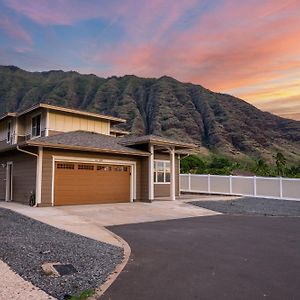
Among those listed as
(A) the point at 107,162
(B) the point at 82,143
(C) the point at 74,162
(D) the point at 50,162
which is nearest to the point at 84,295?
(D) the point at 50,162

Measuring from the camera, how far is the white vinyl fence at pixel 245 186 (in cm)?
2195

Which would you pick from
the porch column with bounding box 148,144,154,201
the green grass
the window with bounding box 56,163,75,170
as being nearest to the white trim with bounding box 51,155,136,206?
the window with bounding box 56,163,75,170

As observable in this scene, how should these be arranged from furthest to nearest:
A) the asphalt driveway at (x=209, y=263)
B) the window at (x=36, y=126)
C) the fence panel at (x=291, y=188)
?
the fence panel at (x=291, y=188) → the window at (x=36, y=126) → the asphalt driveway at (x=209, y=263)

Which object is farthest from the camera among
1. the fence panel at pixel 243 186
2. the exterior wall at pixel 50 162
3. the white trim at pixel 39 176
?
the fence panel at pixel 243 186

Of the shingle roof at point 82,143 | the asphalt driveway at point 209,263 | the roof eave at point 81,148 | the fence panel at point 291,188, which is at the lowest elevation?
the asphalt driveway at point 209,263

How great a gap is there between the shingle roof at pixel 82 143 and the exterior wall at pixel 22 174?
1.23 m

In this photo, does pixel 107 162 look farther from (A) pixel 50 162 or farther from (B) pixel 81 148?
(A) pixel 50 162

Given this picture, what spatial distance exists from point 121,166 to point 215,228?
8.96 m

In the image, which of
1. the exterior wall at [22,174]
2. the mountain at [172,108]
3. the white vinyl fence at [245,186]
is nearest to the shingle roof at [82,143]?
the exterior wall at [22,174]

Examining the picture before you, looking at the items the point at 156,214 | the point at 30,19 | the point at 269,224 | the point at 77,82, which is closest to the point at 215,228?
the point at 269,224

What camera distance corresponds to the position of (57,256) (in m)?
6.48

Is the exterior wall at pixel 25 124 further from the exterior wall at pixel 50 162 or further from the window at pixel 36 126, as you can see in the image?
the exterior wall at pixel 50 162

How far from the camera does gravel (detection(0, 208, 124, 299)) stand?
5.14 m

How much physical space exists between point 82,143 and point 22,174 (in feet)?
11.3
